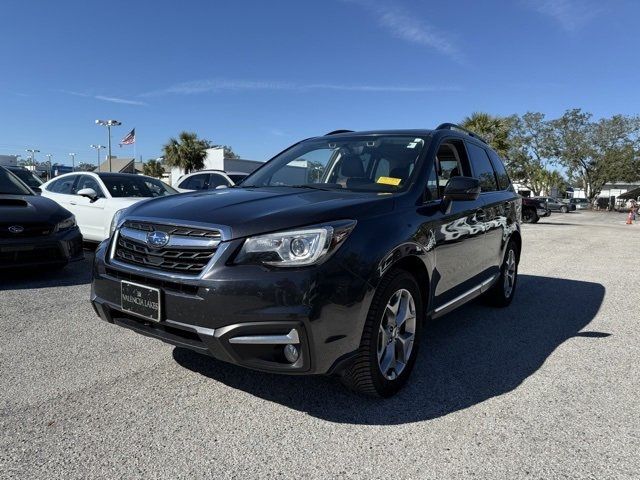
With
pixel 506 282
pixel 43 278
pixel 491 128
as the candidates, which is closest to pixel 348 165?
pixel 506 282

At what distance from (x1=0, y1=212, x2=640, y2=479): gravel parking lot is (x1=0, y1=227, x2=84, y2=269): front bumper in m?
1.20

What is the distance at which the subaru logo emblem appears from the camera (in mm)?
2678

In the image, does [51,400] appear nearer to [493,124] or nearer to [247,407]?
[247,407]

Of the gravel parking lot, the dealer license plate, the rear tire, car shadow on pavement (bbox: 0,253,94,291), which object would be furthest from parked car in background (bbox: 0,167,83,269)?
the rear tire

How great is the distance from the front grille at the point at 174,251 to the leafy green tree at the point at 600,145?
66.3 metres

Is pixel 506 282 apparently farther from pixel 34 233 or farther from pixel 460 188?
pixel 34 233

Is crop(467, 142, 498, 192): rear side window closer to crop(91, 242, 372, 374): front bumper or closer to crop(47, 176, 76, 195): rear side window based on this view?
crop(91, 242, 372, 374): front bumper

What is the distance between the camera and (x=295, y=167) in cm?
411

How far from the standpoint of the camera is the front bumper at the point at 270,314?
2393mm

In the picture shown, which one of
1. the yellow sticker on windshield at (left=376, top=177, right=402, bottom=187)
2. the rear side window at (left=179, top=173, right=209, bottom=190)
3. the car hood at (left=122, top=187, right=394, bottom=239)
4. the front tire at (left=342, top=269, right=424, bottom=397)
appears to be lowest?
the front tire at (left=342, top=269, right=424, bottom=397)

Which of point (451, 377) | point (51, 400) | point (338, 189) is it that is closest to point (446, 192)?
point (338, 189)

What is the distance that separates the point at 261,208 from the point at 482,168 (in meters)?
2.91

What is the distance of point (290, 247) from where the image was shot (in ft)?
8.13

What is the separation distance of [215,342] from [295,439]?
2.13ft
